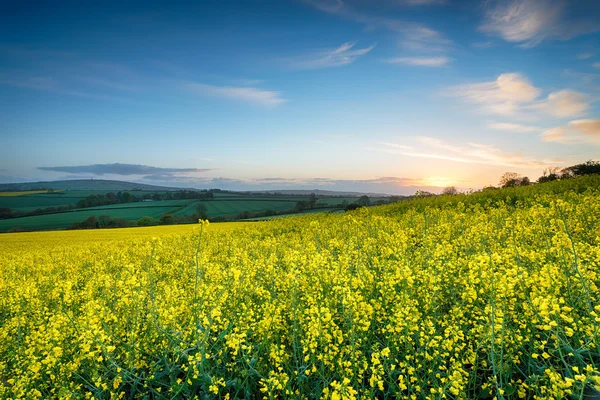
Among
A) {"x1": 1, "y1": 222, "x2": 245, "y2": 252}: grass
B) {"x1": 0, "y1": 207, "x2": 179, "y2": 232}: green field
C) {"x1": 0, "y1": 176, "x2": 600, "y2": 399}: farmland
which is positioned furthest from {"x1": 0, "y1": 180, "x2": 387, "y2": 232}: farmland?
{"x1": 0, "y1": 176, "x2": 600, "y2": 399}: farmland

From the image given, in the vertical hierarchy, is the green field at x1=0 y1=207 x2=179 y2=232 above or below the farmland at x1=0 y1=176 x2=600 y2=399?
below

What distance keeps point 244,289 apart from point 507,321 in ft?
12.7

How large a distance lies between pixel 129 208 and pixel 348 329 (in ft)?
212

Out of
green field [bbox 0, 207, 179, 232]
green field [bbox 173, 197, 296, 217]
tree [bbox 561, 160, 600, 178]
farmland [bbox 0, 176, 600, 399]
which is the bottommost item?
green field [bbox 0, 207, 179, 232]

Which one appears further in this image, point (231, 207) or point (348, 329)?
point (231, 207)

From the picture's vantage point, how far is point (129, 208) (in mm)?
60938

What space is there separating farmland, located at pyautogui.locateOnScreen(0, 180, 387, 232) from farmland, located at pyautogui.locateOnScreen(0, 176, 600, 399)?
32926mm

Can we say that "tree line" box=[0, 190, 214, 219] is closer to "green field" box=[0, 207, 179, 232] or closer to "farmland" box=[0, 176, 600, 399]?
"green field" box=[0, 207, 179, 232]

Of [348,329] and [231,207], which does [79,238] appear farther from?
[348,329]

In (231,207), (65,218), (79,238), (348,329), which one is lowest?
(65,218)

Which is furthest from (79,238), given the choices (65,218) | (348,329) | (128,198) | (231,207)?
(128,198)

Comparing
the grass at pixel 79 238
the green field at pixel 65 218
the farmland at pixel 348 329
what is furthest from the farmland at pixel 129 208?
the farmland at pixel 348 329

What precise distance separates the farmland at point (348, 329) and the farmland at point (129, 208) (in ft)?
108

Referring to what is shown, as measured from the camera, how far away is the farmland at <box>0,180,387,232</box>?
48.2 meters
